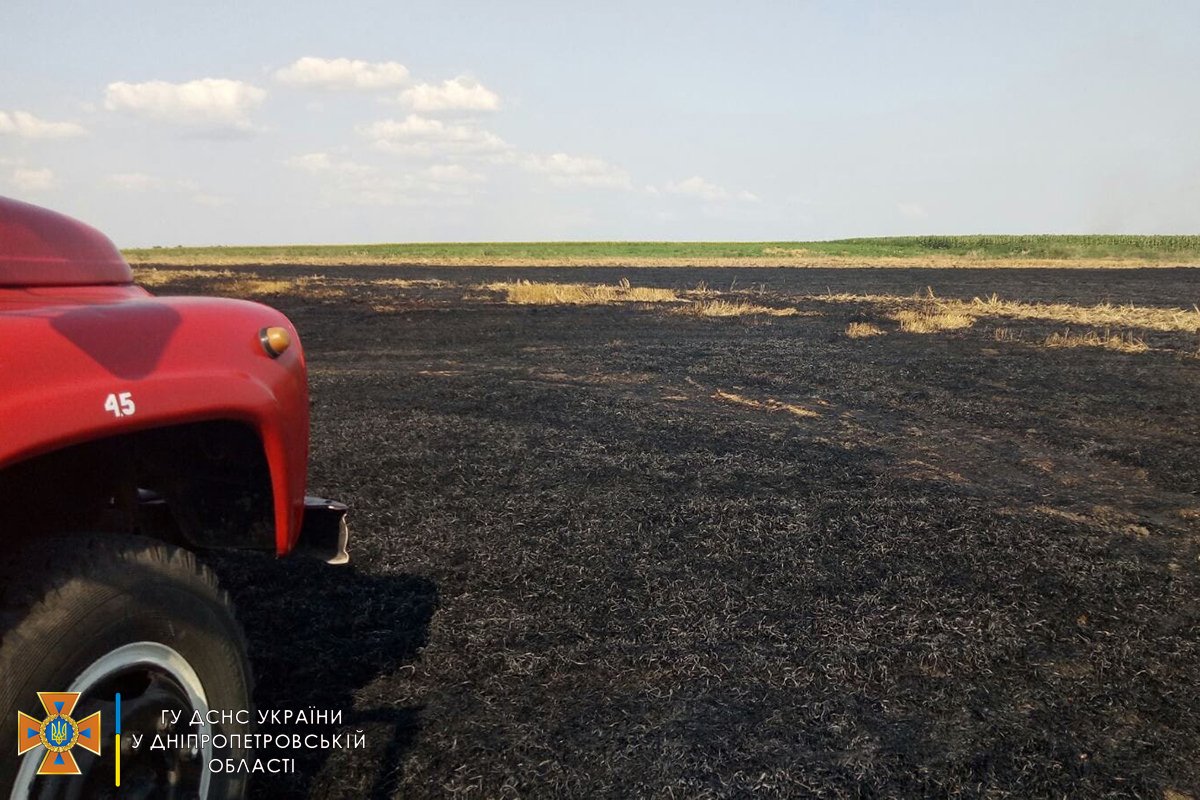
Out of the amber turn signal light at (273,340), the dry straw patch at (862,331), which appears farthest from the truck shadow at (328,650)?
the dry straw patch at (862,331)

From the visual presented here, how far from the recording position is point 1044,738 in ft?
10.5

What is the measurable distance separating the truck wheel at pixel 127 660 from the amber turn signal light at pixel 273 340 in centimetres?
67

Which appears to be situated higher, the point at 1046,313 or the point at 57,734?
the point at 1046,313

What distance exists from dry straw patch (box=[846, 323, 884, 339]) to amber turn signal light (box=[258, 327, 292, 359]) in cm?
1506

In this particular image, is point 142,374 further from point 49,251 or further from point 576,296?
point 576,296

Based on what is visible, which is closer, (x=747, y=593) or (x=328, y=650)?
(x=328, y=650)

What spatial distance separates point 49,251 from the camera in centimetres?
236

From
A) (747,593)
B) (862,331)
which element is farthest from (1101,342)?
(747,593)

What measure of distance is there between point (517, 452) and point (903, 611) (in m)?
4.02

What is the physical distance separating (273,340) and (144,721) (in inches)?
43.5

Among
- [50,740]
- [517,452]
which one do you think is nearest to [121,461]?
[50,740]

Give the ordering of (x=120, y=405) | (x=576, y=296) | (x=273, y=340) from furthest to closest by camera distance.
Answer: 1. (x=576, y=296)
2. (x=273, y=340)
3. (x=120, y=405)

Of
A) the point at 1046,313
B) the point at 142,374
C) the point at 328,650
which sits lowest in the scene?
the point at 328,650

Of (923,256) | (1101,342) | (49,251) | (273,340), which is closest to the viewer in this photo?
(49,251)
